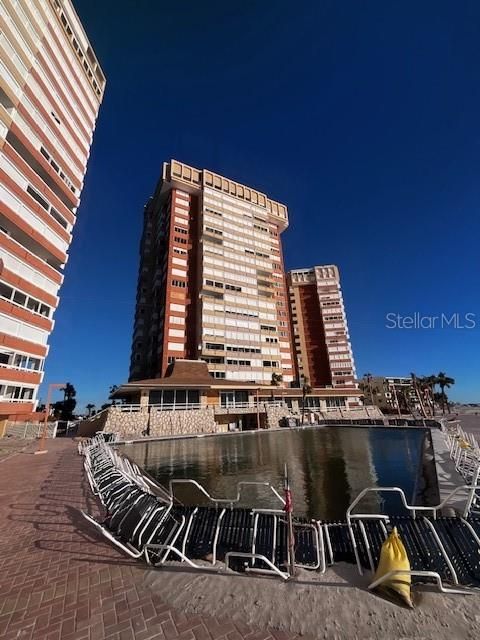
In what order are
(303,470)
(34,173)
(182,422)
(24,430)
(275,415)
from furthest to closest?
(275,415) → (182,422) → (24,430) → (34,173) → (303,470)

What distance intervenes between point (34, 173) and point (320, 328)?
2809 inches

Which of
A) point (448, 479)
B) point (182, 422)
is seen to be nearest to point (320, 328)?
point (182, 422)

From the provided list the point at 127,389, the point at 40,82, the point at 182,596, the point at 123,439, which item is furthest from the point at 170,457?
the point at 40,82

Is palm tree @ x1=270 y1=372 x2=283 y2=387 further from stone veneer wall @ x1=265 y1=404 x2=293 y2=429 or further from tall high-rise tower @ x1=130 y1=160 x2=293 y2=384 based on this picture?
stone veneer wall @ x1=265 y1=404 x2=293 y2=429

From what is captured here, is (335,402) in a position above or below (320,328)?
below

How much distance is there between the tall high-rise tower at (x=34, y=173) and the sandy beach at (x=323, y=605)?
22684 millimetres

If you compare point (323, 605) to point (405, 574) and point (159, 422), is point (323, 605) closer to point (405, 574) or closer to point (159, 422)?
point (405, 574)

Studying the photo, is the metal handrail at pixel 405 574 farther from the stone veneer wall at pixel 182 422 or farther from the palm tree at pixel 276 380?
the palm tree at pixel 276 380

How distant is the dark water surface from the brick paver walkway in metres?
6.20

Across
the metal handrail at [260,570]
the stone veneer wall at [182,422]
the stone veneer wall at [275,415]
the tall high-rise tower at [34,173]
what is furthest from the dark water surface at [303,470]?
the stone veneer wall at [275,415]

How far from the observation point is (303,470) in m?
16.2

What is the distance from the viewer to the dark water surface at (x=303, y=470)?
436 inches

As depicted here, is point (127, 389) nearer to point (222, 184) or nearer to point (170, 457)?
point (170, 457)

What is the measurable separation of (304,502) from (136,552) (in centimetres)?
813
